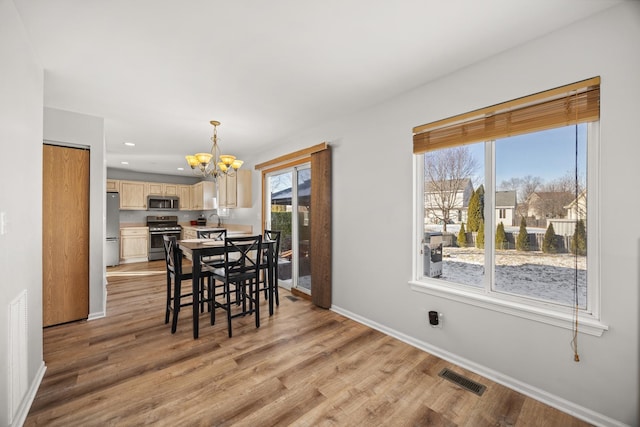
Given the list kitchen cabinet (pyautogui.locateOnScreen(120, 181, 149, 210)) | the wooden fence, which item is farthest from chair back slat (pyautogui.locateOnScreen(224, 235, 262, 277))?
kitchen cabinet (pyautogui.locateOnScreen(120, 181, 149, 210))

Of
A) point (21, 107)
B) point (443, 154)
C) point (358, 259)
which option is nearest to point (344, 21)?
point (443, 154)

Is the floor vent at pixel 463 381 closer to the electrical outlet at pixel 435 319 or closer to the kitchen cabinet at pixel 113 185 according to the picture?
the electrical outlet at pixel 435 319

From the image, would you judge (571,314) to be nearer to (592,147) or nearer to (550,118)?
(592,147)

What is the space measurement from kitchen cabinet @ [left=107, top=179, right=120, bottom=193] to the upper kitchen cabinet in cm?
307

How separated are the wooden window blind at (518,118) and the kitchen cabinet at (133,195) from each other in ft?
23.4

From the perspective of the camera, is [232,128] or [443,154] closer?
[443,154]

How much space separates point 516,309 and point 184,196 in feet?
26.1

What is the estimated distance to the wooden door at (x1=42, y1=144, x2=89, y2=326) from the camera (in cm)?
292

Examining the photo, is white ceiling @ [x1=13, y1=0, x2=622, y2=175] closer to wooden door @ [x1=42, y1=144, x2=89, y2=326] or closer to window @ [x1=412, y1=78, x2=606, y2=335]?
window @ [x1=412, y1=78, x2=606, y2=335]

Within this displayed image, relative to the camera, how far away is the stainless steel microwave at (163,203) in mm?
7075

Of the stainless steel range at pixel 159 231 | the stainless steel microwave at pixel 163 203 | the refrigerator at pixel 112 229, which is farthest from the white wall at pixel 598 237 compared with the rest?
the stainless steel microwave at pixel 163 203

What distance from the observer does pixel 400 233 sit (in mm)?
2689

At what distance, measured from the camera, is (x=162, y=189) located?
24.1 ft

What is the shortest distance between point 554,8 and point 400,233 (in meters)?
1.89
